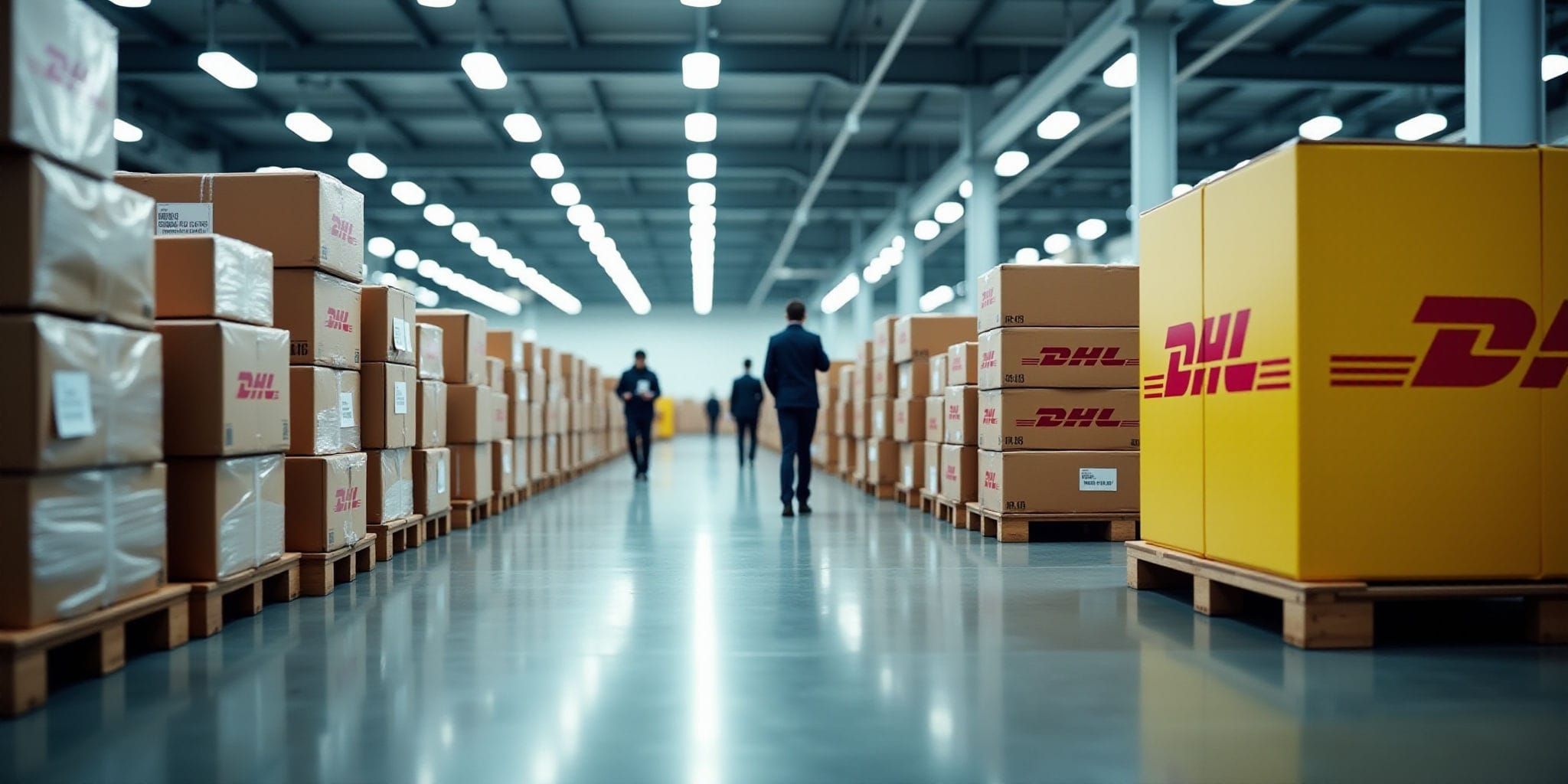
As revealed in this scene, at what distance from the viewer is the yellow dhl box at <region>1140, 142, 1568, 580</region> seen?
3.71m

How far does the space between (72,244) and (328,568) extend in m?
2.18

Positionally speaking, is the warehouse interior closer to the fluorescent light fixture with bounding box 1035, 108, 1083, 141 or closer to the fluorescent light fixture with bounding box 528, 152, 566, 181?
the fluorescent light fixture with bounding box 1035, 108, 1083, 141

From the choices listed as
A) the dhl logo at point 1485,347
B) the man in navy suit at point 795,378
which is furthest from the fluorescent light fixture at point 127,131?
the dhl logo at point 1485,347

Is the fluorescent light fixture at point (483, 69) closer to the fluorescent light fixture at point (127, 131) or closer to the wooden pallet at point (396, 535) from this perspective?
the wooden pallet at point (396, 535)

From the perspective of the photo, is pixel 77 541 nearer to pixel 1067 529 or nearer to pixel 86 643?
pixel 86 643

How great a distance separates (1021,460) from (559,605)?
3451 millimetres

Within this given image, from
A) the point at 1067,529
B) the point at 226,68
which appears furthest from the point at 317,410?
the point at 226,68

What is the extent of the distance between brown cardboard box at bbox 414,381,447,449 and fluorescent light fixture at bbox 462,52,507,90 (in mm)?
3506

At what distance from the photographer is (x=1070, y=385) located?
22.8 ft

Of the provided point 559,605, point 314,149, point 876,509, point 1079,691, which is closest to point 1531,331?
point 1079,691

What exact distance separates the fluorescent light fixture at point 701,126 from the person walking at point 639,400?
9.39 ft

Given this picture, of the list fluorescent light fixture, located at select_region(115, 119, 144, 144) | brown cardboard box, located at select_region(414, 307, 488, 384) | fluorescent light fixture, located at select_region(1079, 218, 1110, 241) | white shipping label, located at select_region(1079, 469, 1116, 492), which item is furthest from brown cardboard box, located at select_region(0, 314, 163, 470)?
fluorescent light fixture, located at select_region(1079, 218, 1110, 241)

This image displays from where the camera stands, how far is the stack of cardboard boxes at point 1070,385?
6.92 meters

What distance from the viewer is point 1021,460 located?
689cm
